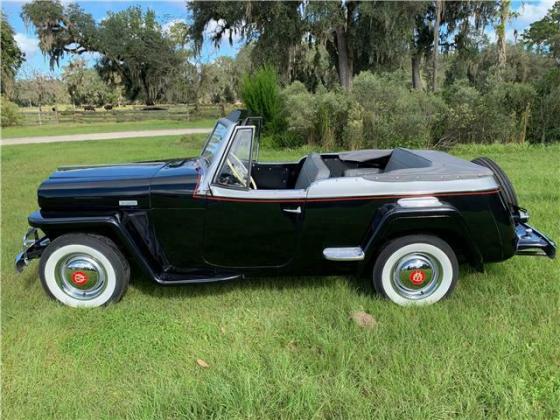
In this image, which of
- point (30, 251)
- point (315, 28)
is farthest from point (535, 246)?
point (315, 28)

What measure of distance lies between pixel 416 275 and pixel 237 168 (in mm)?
1542

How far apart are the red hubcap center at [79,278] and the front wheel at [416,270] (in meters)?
2.14

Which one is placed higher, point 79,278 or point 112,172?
point 112,172

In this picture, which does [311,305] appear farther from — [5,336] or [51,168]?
[51,168]

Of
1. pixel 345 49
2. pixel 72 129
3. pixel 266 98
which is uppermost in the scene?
pixel 345 49

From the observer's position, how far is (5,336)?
9.88 feet

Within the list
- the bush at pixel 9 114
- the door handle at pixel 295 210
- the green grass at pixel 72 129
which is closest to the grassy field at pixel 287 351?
the door handle at pixel 295 210

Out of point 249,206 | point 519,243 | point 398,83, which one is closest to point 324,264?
point 249,206

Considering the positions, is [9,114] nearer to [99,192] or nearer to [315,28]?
[315,28]

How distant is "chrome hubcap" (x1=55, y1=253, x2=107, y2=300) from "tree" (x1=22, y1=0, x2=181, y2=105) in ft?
131

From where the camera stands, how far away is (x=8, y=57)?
119 ft

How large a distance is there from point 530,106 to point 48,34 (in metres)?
38.8

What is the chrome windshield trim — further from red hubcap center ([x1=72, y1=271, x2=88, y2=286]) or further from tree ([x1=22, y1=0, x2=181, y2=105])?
tree ([x1=22, y1=0, x2=181, y2=105])

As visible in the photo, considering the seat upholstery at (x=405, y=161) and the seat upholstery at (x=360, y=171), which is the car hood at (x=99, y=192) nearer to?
the seat upholstery at (x=360, y=171)
